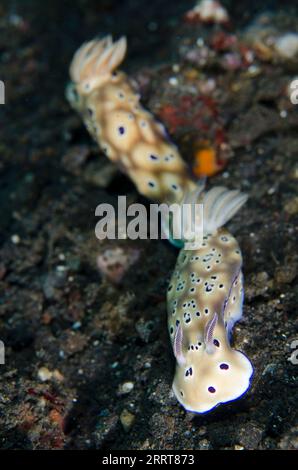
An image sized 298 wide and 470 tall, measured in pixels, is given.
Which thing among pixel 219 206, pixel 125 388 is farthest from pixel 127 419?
pixel 219 206

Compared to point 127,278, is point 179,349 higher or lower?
higher

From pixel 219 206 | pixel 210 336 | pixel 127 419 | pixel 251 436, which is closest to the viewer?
pixel 251 436

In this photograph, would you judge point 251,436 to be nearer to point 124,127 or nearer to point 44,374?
point 44,374

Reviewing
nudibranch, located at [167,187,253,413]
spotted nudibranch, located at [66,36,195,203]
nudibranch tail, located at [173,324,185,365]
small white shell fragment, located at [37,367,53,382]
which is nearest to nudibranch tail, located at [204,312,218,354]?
nudibranch, located at [167,187,253,413]

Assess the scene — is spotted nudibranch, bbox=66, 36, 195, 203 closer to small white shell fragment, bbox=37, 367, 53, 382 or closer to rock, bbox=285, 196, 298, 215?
rock, bbox=285, 196, 298, 215

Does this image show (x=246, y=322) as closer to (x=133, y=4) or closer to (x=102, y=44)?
(x=102, y=44)
